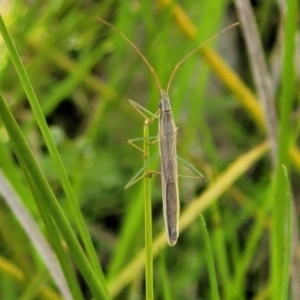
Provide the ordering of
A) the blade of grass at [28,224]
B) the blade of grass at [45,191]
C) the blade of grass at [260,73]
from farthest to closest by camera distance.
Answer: the blade of grass at [260,73]
the blade of grass at [28,224]
the blade of grass at [45,191]

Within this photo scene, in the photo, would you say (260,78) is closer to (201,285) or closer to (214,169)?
(214,169)

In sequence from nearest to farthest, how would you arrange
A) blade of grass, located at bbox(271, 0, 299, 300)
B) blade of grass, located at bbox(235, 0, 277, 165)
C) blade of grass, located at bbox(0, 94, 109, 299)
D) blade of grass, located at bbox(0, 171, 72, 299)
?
blade of grass, located at bbox(0, 94, 109, 299)
blade of grass, located at bbox(271, 0, 299, 300)
blade of grass, located at bbox(0, 171, 72, 299)
blade of grass, located at bbox(235, 0, 277, 165)

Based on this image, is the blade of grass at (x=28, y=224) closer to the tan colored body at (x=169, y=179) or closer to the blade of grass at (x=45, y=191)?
the tan colored body at (x=169, y=179)

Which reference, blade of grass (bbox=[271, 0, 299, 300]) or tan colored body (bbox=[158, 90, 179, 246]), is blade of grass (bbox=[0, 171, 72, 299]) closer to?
tan colored body (bbox=[158, 90, 179, 246])

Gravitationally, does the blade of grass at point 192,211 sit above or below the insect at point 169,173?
below

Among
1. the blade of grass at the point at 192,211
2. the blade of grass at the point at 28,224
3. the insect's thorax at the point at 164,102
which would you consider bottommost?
the blade of grass at the point at 192,211

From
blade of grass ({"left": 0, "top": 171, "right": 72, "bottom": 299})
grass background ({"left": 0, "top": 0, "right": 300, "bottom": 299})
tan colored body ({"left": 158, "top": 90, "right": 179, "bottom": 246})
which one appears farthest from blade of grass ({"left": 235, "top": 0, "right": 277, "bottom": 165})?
blade of grass ({"left": 0, "top": 171, "right": 72, "bottom": 299})

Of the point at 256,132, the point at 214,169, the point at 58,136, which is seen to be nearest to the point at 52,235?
the point at 58,136

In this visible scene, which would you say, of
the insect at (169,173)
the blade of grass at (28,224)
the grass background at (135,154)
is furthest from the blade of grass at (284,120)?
the blade of grass at (28,224)

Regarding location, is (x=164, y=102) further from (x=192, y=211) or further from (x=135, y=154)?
(x=135, y=154)
